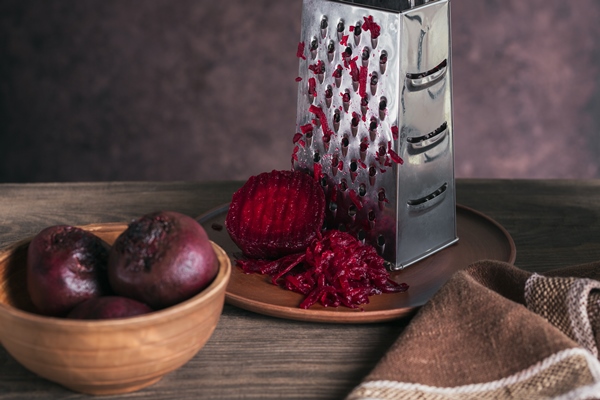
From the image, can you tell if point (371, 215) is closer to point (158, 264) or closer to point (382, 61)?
point (382, 61)

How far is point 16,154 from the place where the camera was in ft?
12.6

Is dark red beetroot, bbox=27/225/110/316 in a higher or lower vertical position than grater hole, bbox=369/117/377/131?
lower

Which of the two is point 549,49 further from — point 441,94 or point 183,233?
point 183,233

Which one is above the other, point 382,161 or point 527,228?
point 382,161

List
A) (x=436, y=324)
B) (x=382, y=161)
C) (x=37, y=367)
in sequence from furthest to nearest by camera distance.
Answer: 1. (x=382, y=161)
2. (x=436, y=324)
3. (x=37, y=367)

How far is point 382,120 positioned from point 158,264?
0.64m

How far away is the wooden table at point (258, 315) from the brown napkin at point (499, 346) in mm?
89

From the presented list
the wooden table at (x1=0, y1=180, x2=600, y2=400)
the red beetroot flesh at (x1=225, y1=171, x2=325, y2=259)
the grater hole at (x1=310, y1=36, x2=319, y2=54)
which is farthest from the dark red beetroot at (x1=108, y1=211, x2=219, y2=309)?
the grater hole at (x1=310, y1=36, x2=319, y2=54)

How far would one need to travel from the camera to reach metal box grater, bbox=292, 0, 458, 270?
4.83 feet

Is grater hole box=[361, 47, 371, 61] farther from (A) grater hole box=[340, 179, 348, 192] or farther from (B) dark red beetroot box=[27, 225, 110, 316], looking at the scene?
(B) dark red beetroot box=[27, 225, 110, 316]

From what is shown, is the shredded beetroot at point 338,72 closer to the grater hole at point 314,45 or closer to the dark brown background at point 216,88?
the grater hole at point 314,45

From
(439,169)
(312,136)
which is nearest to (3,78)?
(312,136)

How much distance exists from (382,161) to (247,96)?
2282 mm

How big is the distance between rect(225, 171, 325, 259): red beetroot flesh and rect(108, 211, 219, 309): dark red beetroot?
44 cm
